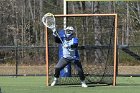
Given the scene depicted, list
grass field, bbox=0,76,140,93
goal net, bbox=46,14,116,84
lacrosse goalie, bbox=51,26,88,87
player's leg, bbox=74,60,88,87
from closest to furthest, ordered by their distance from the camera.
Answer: grass field, bbox=0,76,140,93, lacrosse goalie, bbox=51,26,88,87, player's leg, bbox=74,60,88,87, goal net, bbox=46,14,116,84

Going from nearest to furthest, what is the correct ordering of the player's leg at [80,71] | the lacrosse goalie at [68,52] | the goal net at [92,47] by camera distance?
the lacrosse goalie at [68,52] → the player's leg at [80,71] → the goal net at [92,47]

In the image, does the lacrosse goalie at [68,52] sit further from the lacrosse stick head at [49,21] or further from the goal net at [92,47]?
the goal net at [92,47]

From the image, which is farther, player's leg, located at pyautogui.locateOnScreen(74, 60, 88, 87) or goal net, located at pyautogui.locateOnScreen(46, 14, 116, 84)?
goal net, located at pyautogui.locateOnScreen(46, 14, 116, 84)

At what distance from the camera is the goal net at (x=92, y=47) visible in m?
17.3

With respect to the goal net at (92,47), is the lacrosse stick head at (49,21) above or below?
above

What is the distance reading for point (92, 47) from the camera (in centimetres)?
1934

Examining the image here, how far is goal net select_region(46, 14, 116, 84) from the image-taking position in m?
17.3

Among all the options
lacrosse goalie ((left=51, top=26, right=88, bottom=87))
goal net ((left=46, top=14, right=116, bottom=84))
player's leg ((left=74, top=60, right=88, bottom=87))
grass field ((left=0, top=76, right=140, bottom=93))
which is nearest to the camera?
grass field ((left=0, top=76, right=140, bottom=93))

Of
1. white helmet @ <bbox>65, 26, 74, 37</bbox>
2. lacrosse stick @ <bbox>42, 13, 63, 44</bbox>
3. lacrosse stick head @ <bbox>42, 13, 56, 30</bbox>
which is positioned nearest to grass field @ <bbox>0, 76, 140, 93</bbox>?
white helmet @ <bbox>65, 26, 74, 37</bbox>

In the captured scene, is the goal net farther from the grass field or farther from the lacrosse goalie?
the lacrosse goalie

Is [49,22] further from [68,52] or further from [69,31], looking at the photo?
[68,52]

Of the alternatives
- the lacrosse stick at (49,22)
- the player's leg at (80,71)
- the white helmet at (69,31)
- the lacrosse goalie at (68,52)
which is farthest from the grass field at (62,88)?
the lacrosse stick at (49,22)

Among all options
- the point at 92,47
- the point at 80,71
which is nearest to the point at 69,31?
the point at 80,71

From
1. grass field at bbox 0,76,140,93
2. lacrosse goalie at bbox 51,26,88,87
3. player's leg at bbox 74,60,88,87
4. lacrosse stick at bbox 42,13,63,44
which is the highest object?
lacrosse stick at bbox 42,13,63,44
